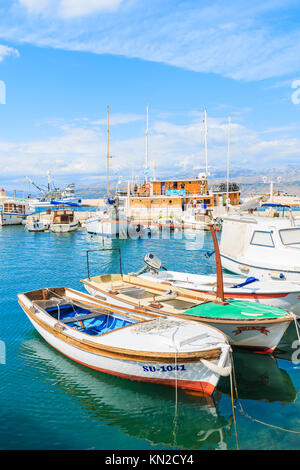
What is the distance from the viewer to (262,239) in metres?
18.7

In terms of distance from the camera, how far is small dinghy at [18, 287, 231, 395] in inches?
343

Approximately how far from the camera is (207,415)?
28.6 ft

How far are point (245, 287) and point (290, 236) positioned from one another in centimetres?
500

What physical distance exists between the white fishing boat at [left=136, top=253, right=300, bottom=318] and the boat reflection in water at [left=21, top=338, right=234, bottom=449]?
19.9 feet

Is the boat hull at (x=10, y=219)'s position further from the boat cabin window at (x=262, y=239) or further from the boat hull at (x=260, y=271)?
the boat cabin window at (x=262, y=239)

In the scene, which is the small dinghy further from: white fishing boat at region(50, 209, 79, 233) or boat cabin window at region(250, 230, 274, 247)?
white fishing boat at region(50, 209, 79, 233)

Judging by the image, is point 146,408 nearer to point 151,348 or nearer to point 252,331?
point 151,348

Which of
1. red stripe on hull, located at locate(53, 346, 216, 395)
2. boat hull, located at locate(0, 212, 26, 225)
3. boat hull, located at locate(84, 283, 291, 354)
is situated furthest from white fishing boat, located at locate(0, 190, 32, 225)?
red stripe on hull, located at locate(53, 346, 216, 395)

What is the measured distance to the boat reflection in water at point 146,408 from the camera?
8.03m

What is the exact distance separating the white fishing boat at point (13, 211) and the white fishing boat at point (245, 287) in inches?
1938

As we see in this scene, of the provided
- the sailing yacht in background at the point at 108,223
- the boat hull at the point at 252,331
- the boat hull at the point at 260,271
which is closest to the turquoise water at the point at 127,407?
the boat hull at the point at 252,331
